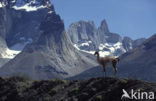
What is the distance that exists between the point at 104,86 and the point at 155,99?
28.3ft

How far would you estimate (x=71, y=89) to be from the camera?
46.6 metres

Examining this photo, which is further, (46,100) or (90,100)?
(46,100)

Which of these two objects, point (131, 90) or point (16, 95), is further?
point (16, 95)

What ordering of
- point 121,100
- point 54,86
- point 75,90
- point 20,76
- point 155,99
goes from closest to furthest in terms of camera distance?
point 155,99 → point 121,100 → point 75,90 → point 54,86 → point 20,76

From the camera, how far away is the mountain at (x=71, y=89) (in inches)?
1574

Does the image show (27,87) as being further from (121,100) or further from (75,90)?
(121,100)

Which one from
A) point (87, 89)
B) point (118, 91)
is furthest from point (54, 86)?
point (118, 91)

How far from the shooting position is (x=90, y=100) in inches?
1647

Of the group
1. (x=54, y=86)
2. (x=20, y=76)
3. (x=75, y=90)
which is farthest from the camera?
(x=20, y=76)

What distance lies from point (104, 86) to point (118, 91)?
2950mm

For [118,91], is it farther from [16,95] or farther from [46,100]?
[16,95]

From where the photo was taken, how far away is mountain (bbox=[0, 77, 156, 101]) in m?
40.0

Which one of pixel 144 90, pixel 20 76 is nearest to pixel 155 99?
pixel 144 90

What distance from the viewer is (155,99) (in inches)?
1405
